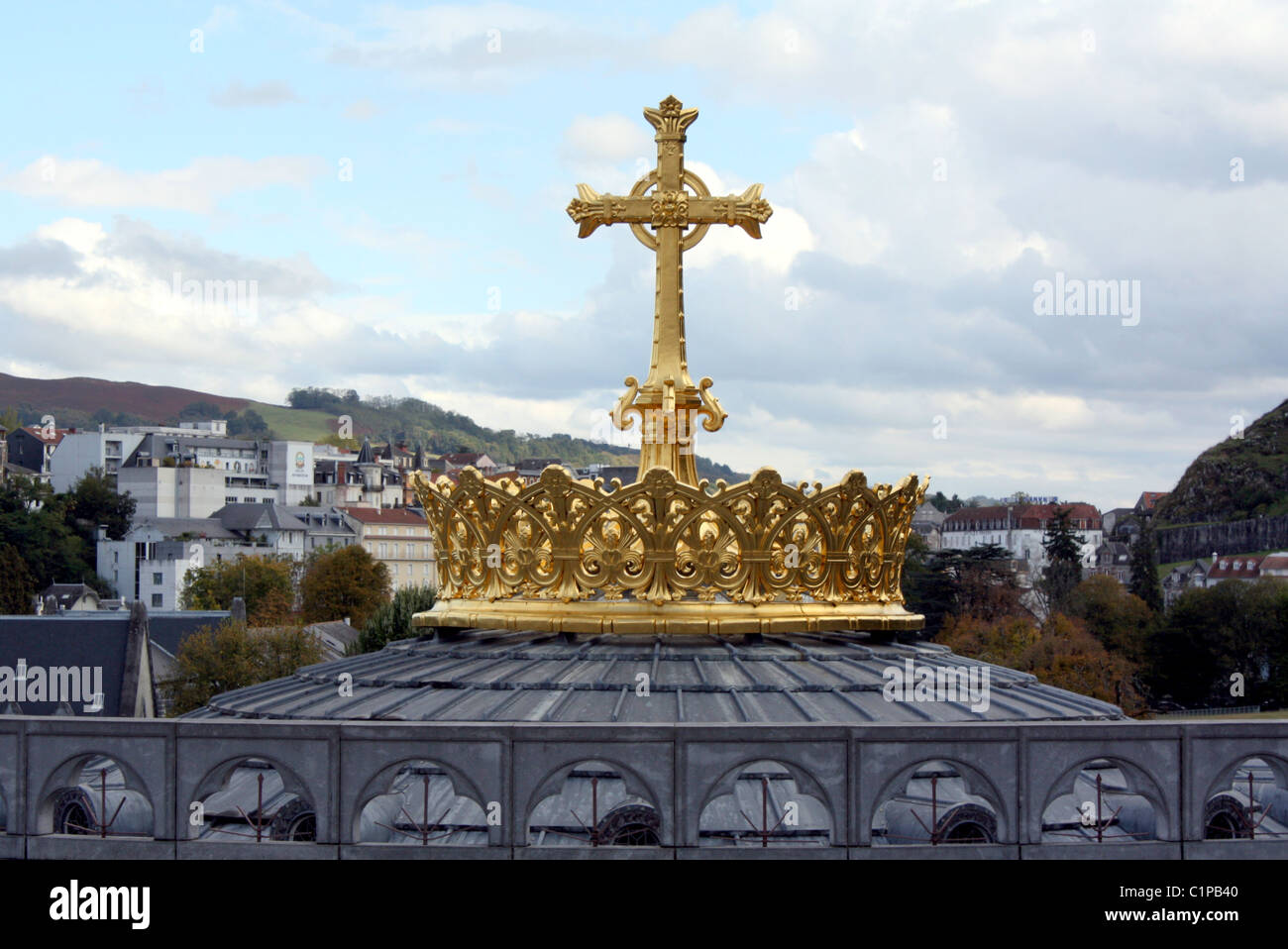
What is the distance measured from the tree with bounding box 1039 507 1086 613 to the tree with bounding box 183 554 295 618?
2753 inches

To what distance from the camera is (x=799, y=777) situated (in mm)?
9211

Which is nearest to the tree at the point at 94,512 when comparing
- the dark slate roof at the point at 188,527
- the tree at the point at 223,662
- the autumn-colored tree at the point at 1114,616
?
the dark slate roof at the point at 188,527

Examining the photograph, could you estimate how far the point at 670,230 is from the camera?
14.2 m

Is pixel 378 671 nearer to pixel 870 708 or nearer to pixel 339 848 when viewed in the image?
pixel 339 848

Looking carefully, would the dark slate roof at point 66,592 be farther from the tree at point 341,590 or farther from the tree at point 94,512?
the tree at point 94,512

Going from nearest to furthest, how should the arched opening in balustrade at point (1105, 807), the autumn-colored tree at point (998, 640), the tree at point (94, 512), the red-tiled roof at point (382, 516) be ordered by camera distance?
the arched opening in balustrade at point (1105, 807)
the autumn-colored tree at point (998, 640)
the tree at point (94, 512)
the red-tiled roof at point (382, 516)

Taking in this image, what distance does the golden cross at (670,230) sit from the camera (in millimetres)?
13797

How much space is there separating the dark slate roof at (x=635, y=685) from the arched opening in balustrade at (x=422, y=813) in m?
0.57

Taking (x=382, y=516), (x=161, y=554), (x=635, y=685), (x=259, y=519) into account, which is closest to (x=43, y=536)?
(x=161, y=554)

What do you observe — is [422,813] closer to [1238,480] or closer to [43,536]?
[43,536]

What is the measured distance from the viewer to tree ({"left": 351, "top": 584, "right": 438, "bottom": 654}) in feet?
242

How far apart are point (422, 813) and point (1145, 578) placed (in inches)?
4361

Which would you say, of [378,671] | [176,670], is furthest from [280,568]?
[378,671]
